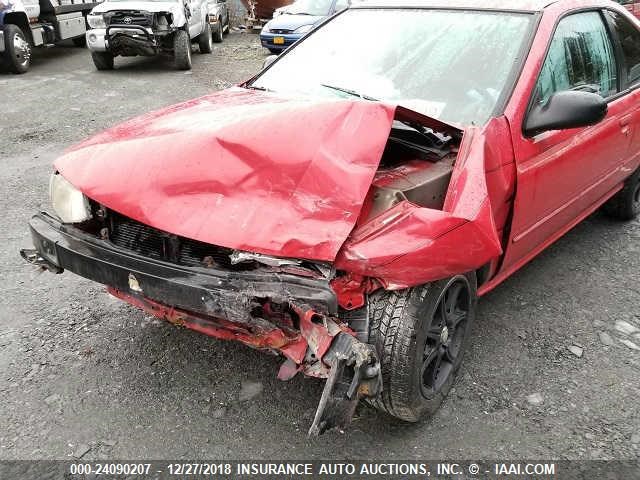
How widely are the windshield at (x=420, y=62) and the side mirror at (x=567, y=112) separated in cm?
21

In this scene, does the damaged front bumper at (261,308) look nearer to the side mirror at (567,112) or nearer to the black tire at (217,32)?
the side mirror at (567,112)

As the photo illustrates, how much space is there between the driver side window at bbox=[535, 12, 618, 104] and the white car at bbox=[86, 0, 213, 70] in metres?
8.23

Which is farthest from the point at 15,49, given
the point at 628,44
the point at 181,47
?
the point at 628,44

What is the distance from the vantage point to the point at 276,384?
104 inches

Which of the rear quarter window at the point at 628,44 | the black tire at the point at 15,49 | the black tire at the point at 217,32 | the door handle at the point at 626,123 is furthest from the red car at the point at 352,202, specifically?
the black tire at the point at 217,32

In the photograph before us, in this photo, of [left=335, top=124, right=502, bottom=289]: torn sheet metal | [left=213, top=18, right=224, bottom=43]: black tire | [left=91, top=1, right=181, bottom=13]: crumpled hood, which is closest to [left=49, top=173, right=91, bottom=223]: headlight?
[left=335, top=124, right=502, bottom=289]: torn sheet metal

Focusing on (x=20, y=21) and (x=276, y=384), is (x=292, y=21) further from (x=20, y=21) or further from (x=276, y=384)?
(x=276, y=384)

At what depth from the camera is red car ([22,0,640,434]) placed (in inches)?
77.1

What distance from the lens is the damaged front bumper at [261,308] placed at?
1.88m

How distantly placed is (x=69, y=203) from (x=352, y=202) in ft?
4.12

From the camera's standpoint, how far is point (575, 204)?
3.36m

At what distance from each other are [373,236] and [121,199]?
98cm

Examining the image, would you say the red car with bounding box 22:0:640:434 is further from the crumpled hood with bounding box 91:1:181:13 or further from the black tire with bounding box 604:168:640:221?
the crumpled hood with bounding box 91:1:181:13

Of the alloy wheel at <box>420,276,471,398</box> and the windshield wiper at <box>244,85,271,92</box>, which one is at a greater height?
the windshield wiper at <box>244,85,271,92</box>
